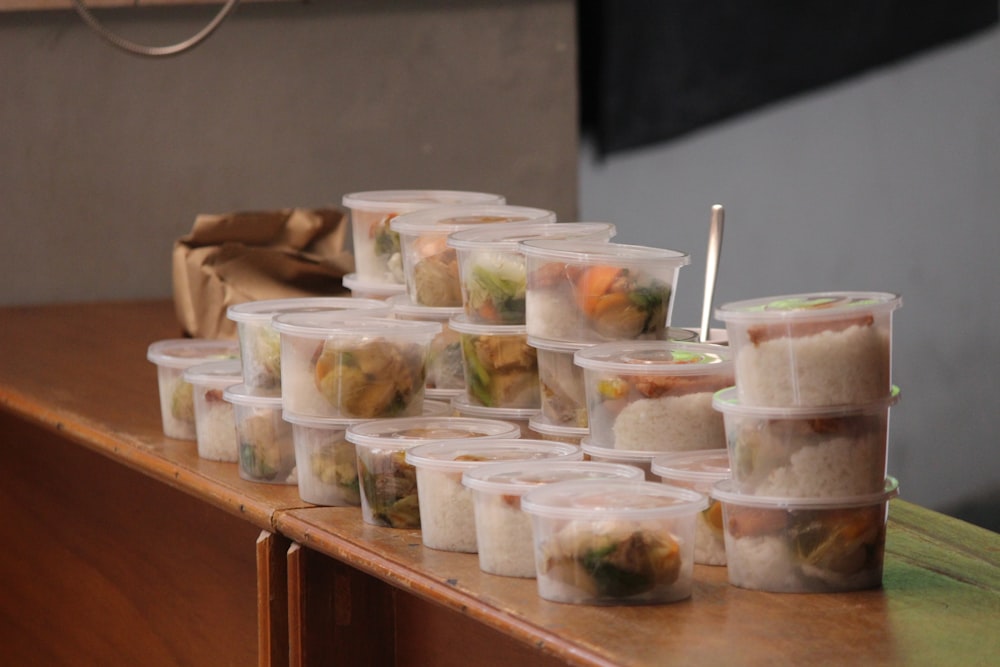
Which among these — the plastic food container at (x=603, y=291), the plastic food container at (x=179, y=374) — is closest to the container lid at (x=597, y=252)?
the plastic food container at (x=603, y=291)

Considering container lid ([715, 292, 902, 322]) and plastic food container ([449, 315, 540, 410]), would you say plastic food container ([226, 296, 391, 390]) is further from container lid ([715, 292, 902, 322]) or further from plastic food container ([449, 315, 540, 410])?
container lid ([715, 292, 902, 322])

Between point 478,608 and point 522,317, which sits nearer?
point 478,608

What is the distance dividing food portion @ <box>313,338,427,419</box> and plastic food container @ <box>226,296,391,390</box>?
147 millimetres

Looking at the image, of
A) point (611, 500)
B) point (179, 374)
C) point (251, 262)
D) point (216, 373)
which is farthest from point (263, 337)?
point (251, 262)

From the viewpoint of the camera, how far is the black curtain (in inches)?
177

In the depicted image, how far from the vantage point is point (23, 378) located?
2398mm

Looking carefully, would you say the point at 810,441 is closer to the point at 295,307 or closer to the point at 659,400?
the point at 659,400

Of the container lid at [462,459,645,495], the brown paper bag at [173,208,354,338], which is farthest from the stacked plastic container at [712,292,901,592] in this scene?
the brown paper bag at [173,208,354,338]

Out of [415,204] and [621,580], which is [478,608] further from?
[415,204]

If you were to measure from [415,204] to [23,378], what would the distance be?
0.87m

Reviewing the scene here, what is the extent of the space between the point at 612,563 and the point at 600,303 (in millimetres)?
367

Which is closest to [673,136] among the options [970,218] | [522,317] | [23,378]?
[970,218]

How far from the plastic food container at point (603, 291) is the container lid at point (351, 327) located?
0.50ft

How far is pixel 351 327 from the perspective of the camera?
158cm
